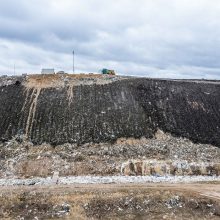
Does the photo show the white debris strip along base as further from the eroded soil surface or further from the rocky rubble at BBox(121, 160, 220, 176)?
the eroded soil surface

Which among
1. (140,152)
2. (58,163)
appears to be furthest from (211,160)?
(58,163)

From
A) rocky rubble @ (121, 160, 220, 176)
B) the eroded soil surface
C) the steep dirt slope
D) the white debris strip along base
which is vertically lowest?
the eroded soil surface

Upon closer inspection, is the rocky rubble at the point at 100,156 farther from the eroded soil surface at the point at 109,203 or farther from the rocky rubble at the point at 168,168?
the eroded soil surface at the point at 109,203

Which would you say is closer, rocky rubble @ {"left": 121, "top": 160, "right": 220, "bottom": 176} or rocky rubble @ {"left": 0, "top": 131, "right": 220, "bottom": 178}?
rocky rubble @ {"left": 0, "top": 131, "right": 220, "bottom": 178}

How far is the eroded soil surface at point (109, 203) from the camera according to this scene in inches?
1120

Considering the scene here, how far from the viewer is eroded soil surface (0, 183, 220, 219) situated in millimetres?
28453

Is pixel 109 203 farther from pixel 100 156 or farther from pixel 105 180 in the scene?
pixel 100 156

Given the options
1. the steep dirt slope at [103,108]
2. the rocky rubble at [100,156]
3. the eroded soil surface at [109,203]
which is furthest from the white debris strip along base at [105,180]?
the steep dirt slope at [103,108]

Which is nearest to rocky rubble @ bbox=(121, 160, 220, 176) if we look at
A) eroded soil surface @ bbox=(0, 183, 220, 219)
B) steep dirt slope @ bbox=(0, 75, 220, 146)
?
steep dirt slope @ bbox=(0, 75, 220, 146)

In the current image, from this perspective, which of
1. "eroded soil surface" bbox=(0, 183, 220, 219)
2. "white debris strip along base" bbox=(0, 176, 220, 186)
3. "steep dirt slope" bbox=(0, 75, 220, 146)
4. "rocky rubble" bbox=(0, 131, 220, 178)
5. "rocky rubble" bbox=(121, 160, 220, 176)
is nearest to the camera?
"eroded soil surface" bbox=(0, 183, 220, 219)

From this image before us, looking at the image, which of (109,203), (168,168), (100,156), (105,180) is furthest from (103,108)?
(109,203)

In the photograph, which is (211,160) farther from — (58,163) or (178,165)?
(58,163)

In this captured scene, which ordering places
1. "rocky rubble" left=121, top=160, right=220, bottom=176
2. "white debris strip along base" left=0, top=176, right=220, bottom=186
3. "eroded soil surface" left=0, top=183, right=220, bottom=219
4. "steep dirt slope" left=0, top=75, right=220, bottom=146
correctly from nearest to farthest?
1. "eroded soil surface" left=0, top=183, right=220, bottom=219
2. "white debris strip along base" left=0, top=176, right=220, bottom=186
3. "rocky rubble" left=121, top=160, right=220, bottom=176
4. "steep dirt slope" left=0, top=75, right=220, bottom=146

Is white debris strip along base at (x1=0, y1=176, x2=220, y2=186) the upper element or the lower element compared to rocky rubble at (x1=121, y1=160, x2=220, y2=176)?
lower
